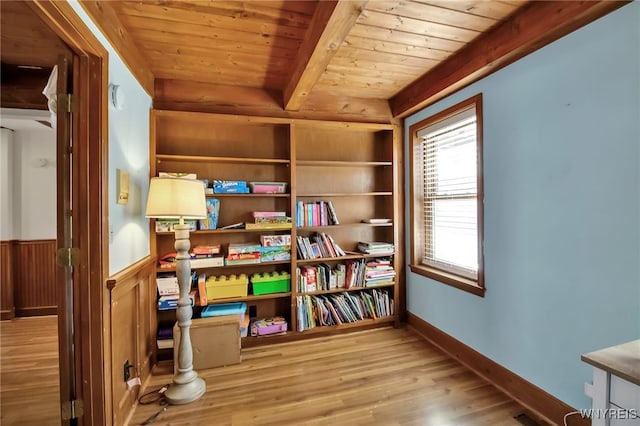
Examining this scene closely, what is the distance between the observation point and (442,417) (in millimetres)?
1680

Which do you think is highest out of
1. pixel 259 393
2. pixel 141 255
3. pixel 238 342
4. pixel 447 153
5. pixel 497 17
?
pixel 497 17

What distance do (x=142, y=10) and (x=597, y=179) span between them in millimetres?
2671

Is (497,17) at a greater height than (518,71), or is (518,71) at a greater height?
(497,17)

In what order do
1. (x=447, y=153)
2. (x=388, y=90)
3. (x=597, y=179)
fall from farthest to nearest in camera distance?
(x=388, y=90)
(x=447, y=153)
(x=597, y=179)

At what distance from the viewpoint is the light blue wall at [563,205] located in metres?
1.32

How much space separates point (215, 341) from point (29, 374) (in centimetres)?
144

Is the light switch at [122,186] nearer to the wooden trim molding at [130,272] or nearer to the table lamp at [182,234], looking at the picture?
the table lamp at [182,234]

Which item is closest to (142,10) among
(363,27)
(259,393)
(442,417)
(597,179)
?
(363,27)

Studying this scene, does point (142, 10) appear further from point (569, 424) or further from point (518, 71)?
point (569, 424)

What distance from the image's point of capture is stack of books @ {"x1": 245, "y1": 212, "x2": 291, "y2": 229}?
2.59 m

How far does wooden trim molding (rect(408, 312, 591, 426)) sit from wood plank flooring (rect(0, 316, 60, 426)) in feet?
9.25

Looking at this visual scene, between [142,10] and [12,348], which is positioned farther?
[12,348]

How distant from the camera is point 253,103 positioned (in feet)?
8.77

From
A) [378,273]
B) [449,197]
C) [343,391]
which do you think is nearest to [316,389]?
[343,391]
